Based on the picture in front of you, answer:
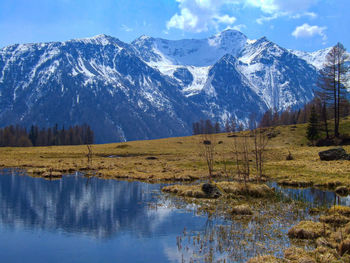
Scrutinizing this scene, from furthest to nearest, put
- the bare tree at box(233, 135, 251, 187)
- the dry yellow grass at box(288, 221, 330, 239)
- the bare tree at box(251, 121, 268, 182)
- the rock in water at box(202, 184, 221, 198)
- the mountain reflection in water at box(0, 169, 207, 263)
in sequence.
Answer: the bare tree at box(251, 121, 268, 182) < the bare tree at box(233, 135, 251, 187) < the rock in water at box(202, 184, 221, 198) < the dry yellow grass at box(288, 221, 330, 239) < the mountain reflection in water at box(0, 169, 207, 263)

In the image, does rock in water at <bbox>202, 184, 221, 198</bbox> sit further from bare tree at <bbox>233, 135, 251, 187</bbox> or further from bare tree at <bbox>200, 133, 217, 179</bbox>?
bare tree at <bbox>200, 133, 217, 179</bbox>

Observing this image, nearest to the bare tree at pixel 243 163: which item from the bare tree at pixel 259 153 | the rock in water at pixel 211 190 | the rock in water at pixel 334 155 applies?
the bare tree at pixel 259 153

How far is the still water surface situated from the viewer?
61.0 feet

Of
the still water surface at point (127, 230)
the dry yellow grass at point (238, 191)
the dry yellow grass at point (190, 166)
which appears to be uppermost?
the dry yellow grass at point (190, 166)

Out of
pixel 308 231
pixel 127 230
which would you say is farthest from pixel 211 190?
pixel 308 231

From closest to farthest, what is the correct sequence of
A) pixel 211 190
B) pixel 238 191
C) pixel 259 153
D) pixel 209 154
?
pixel 211 190 → pixel 238 191 → pixel 259 153 → pixel 209 154

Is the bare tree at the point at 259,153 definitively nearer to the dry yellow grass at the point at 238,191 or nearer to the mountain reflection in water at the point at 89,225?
the dry yellow grass at the point at 238,191

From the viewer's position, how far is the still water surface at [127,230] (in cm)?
1858

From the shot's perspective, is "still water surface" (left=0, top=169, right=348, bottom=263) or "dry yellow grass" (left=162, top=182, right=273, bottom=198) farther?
"dry yellow grass" (left=162, top=182, right=273, bottom=198)

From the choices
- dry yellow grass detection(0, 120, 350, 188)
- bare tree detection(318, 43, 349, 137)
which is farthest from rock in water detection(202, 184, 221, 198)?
bare tree detection(318, 43, 349, 137)

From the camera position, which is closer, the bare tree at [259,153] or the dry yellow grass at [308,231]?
the dry yellow grass at [308,231]

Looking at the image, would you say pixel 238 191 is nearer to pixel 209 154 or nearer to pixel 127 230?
pixel 209 154

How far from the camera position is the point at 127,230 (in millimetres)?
23422

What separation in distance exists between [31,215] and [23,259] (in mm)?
10235
